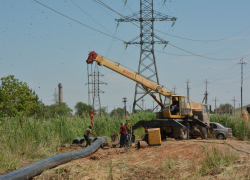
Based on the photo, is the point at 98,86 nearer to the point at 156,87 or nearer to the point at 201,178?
the point at 156,87

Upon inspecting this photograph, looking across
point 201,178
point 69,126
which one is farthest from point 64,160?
point 69,126

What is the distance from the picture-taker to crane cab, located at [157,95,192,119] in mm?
19484

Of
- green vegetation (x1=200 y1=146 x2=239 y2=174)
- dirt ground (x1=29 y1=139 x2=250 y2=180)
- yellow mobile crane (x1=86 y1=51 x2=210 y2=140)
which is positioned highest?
yellow mobile crane (x1=86 y1=51 x2=210 y2=140)

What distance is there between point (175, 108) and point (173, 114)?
417 millimetres

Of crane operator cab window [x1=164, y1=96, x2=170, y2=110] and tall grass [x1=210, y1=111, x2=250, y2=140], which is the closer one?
crane operator cab window [x1=164, y1=96, x2=170, y2=110]

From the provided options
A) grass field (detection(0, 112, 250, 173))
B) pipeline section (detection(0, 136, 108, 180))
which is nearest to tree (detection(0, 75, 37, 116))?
grass field (detection(0, 112, 250, 173))

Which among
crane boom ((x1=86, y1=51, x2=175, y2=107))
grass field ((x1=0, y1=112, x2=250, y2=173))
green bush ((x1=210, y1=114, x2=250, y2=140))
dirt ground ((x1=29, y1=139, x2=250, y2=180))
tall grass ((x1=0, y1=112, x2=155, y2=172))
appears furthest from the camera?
green bush ((x1=210, y1=114, x2=250, y2=140))

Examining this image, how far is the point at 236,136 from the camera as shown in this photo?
971 inches

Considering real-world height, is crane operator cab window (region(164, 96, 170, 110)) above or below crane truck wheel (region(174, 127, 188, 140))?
above

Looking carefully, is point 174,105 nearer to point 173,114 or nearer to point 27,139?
point 173,114

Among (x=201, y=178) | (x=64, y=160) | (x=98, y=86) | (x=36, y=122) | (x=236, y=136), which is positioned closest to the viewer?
(x=201, y=178)

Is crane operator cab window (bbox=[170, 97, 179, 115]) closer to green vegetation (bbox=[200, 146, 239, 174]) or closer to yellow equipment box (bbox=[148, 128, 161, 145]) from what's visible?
yellow equipment box (bbox=[148, 128, 161, 145])

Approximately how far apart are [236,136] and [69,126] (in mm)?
13521

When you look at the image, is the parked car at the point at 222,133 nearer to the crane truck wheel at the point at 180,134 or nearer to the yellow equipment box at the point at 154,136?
the crane truck wheel at the point at 180,134
